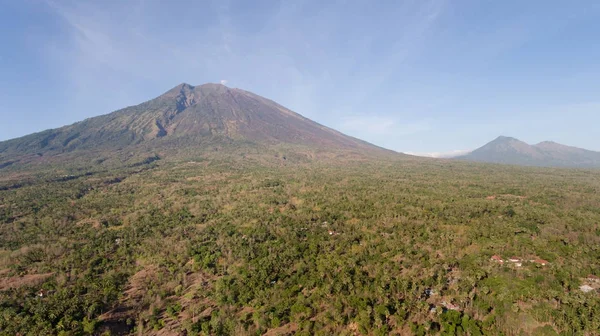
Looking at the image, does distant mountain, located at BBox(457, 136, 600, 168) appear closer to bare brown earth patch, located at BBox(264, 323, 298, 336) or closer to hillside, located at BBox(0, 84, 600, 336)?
hillside, located at BBox(0, 84, 600, 336)

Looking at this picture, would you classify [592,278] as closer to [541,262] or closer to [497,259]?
[541,262]

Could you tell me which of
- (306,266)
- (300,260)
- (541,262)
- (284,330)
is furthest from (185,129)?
(541,262)

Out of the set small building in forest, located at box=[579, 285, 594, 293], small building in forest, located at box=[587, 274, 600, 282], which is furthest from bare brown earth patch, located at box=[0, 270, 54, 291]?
small building in forest, located at box=[587, 274, 600, 282]

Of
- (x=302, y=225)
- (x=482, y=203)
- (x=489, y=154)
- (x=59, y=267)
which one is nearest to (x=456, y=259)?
(x=302, y=225)

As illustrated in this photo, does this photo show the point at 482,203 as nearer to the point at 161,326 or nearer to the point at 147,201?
the point at 161,326

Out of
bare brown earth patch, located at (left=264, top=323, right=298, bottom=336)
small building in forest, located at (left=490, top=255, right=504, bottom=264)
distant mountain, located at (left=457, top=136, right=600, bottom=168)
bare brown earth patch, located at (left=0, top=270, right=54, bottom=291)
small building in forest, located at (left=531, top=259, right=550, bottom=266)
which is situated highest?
distant mountain, located at (left=457, top=136, right=600, bottom=168)
